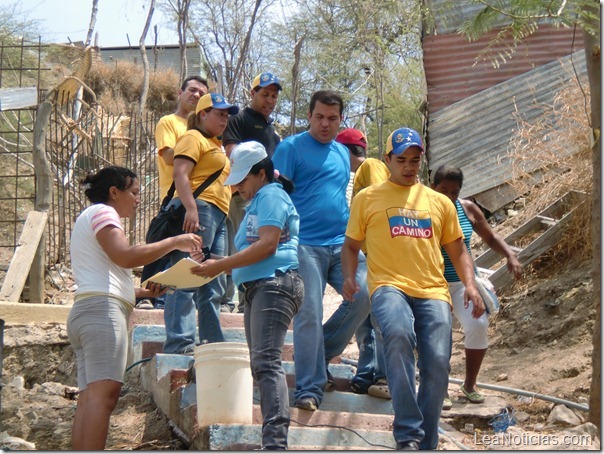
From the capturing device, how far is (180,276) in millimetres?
5000

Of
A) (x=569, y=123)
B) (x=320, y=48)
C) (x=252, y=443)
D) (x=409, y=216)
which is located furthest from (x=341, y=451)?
(x=320, y=48)

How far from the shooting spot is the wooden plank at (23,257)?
9.09 meters

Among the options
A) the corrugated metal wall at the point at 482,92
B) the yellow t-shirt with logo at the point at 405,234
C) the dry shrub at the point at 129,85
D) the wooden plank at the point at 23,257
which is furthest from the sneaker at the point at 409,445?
the dry shrub at the point at 129,85

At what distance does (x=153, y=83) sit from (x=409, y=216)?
790 inches

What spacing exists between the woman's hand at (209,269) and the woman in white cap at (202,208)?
106 cm

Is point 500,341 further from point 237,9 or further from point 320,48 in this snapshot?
point 320,48

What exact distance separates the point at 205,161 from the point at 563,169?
500 centimetres

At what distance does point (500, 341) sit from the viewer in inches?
323

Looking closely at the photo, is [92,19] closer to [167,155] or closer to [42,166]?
[42,166]

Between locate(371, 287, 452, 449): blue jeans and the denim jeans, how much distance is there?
513mm

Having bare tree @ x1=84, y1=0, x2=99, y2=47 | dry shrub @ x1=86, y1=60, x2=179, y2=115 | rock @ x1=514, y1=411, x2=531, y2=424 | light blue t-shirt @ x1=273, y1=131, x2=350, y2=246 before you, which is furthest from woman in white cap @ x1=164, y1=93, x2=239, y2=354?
dry shrub @ x1=86, y1=60, x2=179, y2=115

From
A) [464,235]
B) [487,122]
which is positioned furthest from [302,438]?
[487,122]

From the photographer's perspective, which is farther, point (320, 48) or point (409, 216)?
point (320, 48)

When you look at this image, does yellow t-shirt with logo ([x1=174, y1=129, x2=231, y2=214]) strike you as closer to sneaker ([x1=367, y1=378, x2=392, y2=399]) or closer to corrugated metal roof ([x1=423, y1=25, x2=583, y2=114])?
sneaker ([x1=367, y1=378, x2=392, y2=399])
